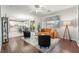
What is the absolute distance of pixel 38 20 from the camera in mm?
2865

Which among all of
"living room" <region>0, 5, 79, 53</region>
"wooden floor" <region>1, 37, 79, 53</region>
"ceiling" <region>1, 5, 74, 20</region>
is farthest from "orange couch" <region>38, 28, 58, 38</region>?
"ceiling" <region>1, 5, 74, 20</region>

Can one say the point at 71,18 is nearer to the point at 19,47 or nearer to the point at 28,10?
the point at 28,10

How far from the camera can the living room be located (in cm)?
283

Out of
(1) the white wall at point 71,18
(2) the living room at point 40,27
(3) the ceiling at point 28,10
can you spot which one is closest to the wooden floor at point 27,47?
(2) the living room at point 40,27

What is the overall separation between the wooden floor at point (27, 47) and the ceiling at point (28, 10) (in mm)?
517

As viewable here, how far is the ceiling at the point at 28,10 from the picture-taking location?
A: 2844 millimetres

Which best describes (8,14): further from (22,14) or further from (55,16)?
(55,16)

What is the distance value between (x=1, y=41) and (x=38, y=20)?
908 mm

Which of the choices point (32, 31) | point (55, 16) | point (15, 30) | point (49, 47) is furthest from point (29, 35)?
point (55, 16)

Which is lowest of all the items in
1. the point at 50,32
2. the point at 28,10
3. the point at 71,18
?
the point at 50,32

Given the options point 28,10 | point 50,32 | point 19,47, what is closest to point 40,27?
point 50,32

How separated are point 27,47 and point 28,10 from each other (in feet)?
2.61

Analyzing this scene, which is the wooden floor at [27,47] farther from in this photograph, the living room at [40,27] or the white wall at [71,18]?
the white wall at [71,18]

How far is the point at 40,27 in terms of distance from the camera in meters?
2.88
